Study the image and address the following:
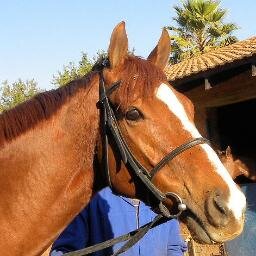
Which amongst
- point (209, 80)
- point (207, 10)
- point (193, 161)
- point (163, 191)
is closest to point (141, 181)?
point (163, 191)

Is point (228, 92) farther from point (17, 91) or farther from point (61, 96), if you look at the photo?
point (17, 91)

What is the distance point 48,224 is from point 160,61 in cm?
102

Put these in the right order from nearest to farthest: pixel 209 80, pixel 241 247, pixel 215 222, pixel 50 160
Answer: pixel 215 222, pixel 50 160, pixel 241 247, pixel 209 80

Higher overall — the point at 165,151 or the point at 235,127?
the point at 165,151

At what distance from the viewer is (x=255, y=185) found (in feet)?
23.0

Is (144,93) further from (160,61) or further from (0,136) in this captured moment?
(0,136)

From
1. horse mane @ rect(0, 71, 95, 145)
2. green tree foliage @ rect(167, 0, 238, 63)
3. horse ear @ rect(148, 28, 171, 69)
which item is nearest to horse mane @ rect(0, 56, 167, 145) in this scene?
horse mane @ rect(0, 71, 95, 145)

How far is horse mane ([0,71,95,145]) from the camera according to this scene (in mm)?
2348

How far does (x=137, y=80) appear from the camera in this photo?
240cm

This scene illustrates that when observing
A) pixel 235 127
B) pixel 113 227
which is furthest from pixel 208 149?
pixel 235 127

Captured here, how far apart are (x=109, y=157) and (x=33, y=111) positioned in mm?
413

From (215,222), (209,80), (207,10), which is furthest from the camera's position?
(207,10)

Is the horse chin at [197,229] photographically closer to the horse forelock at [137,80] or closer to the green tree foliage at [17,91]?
the horse forelock at [137,80]

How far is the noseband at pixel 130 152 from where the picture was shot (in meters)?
2.27
